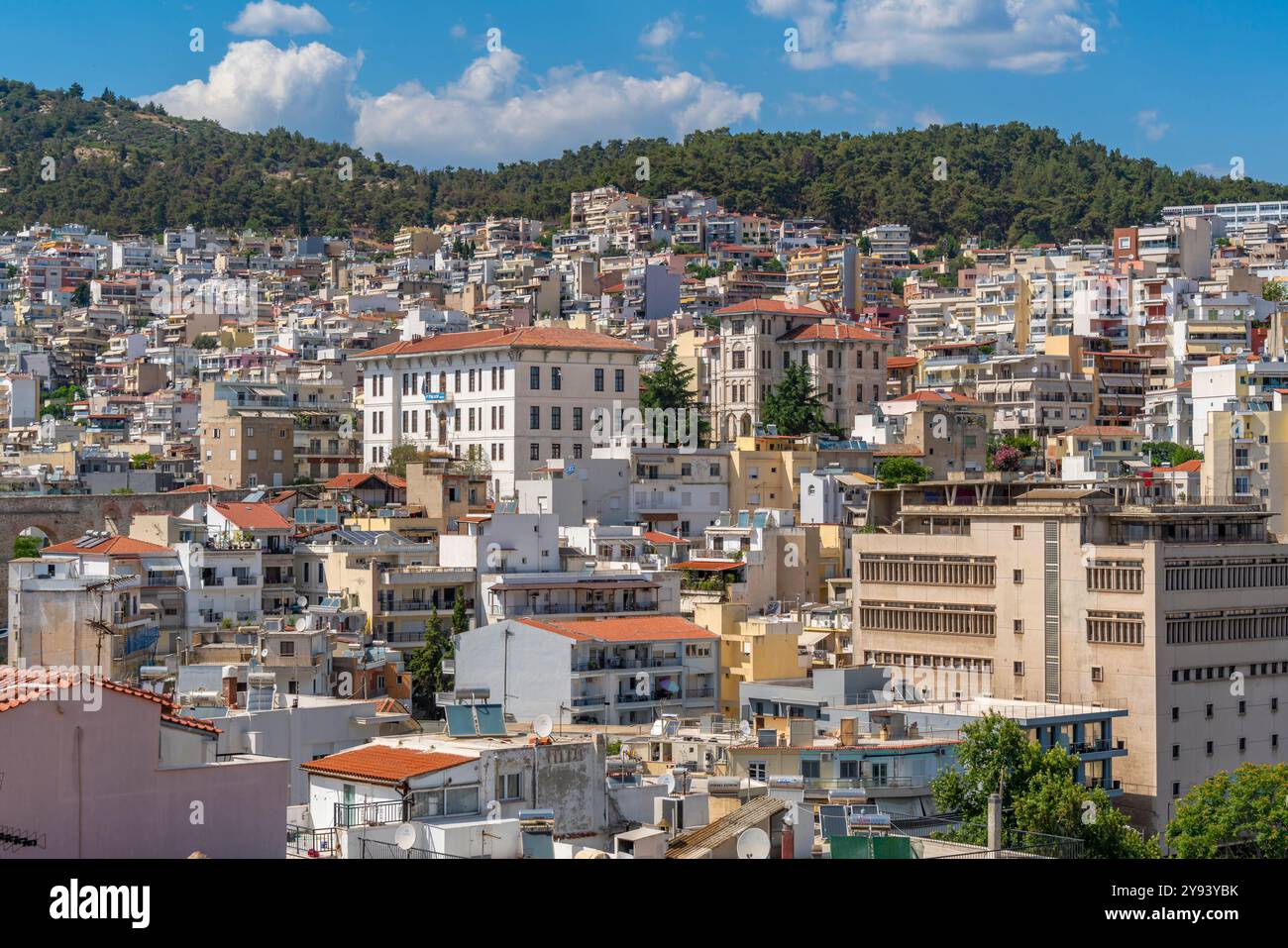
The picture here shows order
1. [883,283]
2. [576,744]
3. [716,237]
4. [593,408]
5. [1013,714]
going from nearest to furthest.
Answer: [576,744], [1013,714], [593,408], [883,283], [716,237]

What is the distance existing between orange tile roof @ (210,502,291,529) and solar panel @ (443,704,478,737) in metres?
21.7

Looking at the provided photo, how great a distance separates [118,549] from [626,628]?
10.1m

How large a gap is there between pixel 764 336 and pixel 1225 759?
38541 millimetres

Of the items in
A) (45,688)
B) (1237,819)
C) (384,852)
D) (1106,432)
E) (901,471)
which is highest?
(1106,432)

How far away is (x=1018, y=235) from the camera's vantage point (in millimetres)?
135875

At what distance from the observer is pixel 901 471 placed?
5644 cm

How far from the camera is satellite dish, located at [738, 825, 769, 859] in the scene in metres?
16.3

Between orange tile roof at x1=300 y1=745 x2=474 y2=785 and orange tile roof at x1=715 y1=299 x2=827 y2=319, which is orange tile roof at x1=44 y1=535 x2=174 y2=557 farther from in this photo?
orange tile roof at x1=715 y1=299 x2=827 y2=319

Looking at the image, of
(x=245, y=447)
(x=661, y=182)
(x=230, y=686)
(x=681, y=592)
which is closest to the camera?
(x=230, y=686)

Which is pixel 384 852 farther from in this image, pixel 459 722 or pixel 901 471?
pixel 901 471

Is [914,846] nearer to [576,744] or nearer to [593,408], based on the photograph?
[576,744]

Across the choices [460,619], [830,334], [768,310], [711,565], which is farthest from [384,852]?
[768,310]

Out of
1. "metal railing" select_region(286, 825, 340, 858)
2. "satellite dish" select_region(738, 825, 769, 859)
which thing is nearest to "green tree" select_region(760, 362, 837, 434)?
"satellite dish" select_region(738, 825, 769, 859)

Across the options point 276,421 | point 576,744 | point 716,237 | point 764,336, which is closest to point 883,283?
point 716,237
